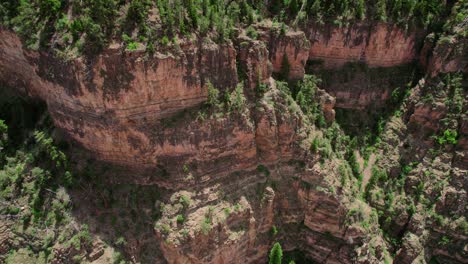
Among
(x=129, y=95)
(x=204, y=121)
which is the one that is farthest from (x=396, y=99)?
(x=129, y=95)

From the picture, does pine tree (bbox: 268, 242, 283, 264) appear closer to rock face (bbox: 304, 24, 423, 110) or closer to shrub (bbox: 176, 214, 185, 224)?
shrub (bbox: 176, 214, 185, 224)

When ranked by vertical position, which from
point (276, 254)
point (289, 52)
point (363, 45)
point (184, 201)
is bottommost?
point (276, 254)

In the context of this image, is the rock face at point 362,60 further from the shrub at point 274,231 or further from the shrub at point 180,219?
the shrub at point 180,219

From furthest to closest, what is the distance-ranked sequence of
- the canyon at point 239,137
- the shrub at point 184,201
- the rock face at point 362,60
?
the rock face at point 362,60, the shrub at point 184,201, the canyon at point 239,137

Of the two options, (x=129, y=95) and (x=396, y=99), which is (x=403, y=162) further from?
(x=129, y=95)

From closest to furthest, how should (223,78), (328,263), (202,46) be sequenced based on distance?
(202,46) → (223,78) → (328,263)

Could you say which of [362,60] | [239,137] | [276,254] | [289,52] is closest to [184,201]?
[239,137]

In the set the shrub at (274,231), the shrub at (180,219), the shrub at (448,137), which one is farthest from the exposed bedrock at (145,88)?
the shrub at (448,137)

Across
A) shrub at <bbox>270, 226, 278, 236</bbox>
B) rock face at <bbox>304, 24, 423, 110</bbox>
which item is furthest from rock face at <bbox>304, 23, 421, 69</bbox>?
shrub at <bbox>270, 226, 278, 236</bbox>

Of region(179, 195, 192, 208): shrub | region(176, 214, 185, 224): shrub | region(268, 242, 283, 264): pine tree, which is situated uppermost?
region(179, 195, 192, 208): shrub

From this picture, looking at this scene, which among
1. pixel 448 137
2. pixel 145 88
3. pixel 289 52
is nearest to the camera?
pixel 145 88

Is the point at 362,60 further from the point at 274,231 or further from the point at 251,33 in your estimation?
the point at 274,231
